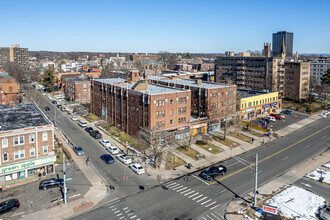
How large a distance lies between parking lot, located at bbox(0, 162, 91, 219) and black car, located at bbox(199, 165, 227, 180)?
61.8 feet

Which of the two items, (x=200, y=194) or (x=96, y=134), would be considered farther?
(x=96, y=134)

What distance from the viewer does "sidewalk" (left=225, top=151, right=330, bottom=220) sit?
114ft

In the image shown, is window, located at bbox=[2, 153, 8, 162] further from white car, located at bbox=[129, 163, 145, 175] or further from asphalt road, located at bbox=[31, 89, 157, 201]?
white car, located at bbox=[129, 163, 145, 175]

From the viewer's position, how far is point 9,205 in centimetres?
3444

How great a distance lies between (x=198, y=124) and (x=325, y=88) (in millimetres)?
71005

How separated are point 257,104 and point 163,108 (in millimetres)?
39399

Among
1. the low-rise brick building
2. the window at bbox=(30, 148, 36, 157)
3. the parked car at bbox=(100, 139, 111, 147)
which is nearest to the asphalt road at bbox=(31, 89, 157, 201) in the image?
the parked car at bbox=(100, 139, 111, 147)

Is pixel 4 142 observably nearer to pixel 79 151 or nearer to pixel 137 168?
pixel 79 151

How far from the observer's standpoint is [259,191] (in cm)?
4044

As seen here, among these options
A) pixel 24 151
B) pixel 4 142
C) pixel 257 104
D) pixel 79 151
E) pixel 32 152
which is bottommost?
pixel 79 151

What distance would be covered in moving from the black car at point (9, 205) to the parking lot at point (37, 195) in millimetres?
473

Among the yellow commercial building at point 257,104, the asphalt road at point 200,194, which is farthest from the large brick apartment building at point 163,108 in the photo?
the asphalt road at point 200,194

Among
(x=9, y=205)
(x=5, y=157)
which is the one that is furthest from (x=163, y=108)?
(x=9, y=205)

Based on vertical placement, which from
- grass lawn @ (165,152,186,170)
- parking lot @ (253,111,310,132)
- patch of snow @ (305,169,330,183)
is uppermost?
parking lot @ (253,111,310,132)
